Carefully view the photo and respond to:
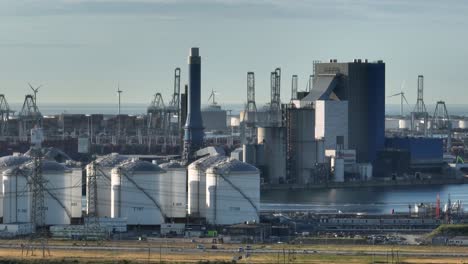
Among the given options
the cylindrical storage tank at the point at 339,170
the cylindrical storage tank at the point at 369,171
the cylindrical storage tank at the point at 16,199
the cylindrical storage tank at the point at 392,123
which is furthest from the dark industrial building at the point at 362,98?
the cylindrical storage tank at the point at 392,123

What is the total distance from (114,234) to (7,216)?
3.43 metres

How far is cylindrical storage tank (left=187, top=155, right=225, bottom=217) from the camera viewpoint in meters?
45.2

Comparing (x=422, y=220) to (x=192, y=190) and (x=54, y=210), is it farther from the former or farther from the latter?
(x=54, y=210)

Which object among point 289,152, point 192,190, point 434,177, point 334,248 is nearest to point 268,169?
point 289,152

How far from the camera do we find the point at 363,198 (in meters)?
57.1

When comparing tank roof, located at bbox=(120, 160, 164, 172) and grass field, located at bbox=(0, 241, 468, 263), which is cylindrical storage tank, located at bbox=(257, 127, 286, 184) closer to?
tank roof, located at bbox=(120, 160, 164, 172)

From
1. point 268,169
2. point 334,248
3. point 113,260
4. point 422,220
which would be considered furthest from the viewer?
point 268,169

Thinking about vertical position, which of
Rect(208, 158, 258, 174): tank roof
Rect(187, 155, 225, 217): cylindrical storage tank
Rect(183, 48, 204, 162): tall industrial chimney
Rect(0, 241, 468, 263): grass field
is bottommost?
Rect(0, 241, 468, 263): grass field

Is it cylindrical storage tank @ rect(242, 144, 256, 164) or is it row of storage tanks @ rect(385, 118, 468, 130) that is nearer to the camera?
cylindrical storage tank @ rect(242, 144, 256, 164)

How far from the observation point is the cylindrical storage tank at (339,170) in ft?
209

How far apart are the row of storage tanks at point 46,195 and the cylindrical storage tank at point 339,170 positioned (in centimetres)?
2040

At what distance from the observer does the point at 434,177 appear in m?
66.8

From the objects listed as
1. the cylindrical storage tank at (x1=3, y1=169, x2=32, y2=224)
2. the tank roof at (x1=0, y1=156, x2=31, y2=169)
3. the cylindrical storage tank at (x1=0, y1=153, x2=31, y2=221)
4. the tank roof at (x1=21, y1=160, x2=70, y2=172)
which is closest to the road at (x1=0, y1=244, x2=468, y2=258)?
the cylindrical storage tank at (x1=3, y1=169, x2=32, y2=224)

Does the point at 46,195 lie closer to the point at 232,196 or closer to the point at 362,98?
the point at 232,196
